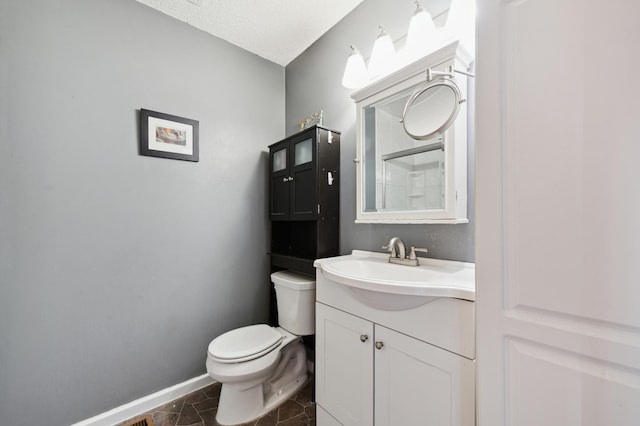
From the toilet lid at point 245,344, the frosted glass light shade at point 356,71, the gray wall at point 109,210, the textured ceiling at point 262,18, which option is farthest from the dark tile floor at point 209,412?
the textured ceiling at point 262,18

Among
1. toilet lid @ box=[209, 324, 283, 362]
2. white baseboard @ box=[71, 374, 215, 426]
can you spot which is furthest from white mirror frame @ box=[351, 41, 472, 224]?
white baseboard @ box=[71, 374, 215, 426]

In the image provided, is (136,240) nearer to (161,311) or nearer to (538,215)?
(161,311)

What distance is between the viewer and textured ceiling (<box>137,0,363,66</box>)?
5.15 ft

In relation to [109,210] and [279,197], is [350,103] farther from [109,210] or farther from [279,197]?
[109,210]

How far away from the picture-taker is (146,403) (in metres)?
1.50

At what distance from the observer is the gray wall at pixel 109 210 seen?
1.21 m

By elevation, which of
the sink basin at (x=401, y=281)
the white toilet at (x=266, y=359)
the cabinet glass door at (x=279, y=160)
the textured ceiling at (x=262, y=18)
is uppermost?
the textured ceiling at (x=262, y=18)

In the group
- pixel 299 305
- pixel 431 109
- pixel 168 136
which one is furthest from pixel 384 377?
pixel 168 136

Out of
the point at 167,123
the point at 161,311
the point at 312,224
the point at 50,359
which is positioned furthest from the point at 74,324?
the point at 312,224

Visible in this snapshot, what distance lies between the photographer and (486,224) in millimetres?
671

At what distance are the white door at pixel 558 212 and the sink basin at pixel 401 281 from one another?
14 cm

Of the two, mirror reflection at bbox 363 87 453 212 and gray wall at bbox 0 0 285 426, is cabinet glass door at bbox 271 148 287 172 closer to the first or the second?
gray wall at bbox 0 0 285 426

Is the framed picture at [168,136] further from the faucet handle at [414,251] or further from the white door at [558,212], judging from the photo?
the white door at [558,212]

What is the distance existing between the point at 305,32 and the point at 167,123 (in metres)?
1.19
